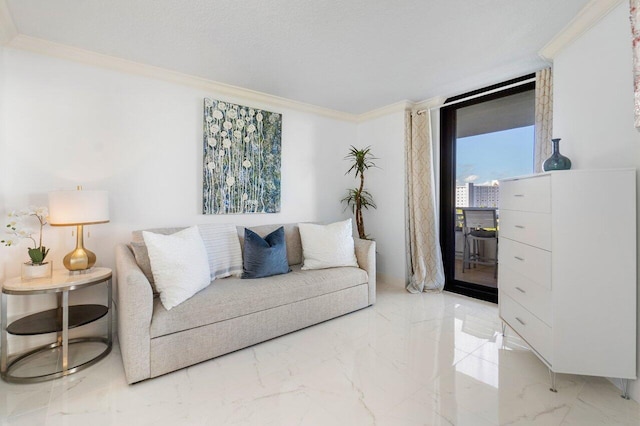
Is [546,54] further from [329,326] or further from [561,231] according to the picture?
[329,326]

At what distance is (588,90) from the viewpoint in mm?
1973

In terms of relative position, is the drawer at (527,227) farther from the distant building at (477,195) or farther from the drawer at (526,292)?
the distant building at (477,195)

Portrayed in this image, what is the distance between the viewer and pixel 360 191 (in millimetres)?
3885

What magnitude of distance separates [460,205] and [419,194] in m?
0.52

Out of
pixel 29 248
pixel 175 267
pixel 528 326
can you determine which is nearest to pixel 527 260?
pixel 528 326

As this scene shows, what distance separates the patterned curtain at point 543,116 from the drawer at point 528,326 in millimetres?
1229

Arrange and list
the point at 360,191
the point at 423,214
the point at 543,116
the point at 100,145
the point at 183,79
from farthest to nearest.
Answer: the point at 360,191 < the point at 423,214 < the point at 183,79 < the point at 543,116 < the point at 100,145

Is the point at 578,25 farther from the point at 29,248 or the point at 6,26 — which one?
the point at 29,248

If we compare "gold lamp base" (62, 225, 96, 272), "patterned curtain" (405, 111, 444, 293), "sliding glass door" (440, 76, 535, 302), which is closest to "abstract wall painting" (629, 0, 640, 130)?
"sliding glass door" (440, 76, 535, 302)

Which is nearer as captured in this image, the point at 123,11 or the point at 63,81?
the point at 123,11

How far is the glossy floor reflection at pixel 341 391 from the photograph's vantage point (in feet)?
4.88

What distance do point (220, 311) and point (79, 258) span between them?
1.12 metres

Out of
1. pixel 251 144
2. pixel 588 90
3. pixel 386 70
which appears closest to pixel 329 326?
pixel 251 144

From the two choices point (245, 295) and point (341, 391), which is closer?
point (341, 391)
